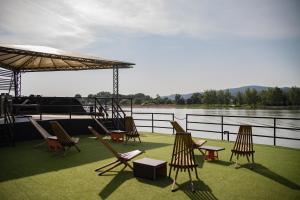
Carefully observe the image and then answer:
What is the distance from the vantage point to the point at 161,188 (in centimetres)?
518

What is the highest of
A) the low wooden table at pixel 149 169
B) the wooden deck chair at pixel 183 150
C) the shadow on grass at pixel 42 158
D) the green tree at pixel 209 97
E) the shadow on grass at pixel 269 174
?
the green tree at pixel 209 97

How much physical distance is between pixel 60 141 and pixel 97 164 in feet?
6.35

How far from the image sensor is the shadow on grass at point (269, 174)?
209 inches

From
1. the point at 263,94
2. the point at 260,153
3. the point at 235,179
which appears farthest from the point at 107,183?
the point at 263,94

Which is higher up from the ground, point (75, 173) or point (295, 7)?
point (295, 7)

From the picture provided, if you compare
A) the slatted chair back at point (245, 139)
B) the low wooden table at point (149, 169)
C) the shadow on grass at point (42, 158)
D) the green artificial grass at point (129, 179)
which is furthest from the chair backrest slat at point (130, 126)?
the slatted chair back at point (245, 139)

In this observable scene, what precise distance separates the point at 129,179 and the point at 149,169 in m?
0.50

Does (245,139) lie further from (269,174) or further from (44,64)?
(44,64)

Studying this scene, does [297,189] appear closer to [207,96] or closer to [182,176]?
[182,176]

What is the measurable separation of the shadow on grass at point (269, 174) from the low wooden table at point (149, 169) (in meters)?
A: 2.27

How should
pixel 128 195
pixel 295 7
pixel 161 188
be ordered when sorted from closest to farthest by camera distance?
pixel 128 195 → pixel 161 188 → pixel 295 7

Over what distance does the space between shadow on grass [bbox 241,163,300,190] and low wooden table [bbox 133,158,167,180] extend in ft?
7.46

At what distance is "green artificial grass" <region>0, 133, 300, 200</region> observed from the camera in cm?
487

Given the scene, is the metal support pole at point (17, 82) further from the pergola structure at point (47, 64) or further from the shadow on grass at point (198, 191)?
the shadow on grass at point (198, 191)
